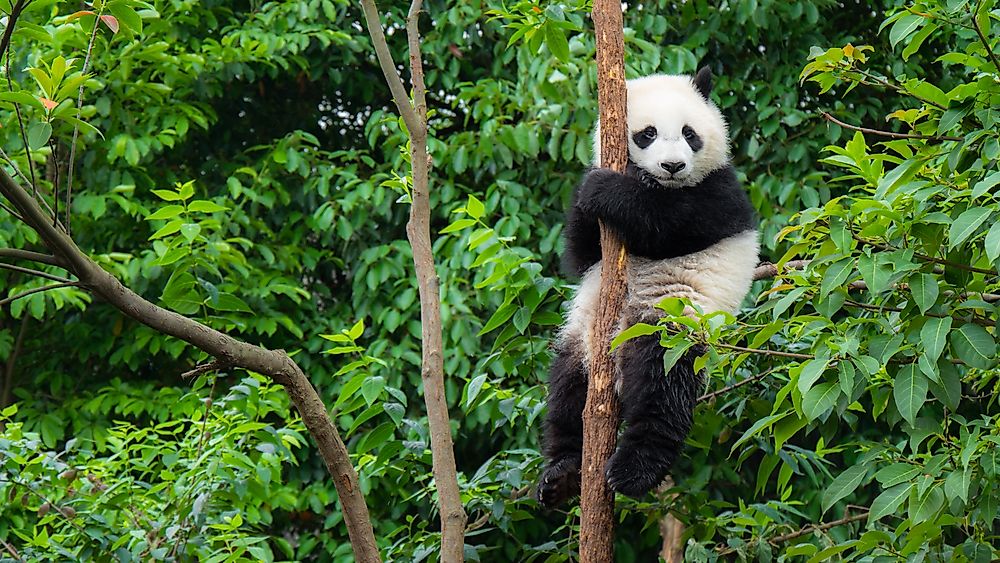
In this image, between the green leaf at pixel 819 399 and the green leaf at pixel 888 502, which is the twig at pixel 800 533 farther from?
the green leaf at pixel 819 399

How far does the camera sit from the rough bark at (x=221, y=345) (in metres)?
2.09

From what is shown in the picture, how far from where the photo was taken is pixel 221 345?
2.34 metres

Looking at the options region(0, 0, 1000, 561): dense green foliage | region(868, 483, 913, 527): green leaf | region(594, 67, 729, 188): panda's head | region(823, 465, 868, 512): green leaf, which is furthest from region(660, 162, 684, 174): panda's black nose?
region(868, 483, 913, 527): green leaf

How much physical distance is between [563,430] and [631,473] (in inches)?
16.9

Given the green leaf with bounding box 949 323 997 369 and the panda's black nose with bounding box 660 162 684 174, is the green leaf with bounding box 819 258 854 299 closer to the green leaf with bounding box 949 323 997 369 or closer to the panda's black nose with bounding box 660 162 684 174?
the green leaf with bounding box 949 323 997 369

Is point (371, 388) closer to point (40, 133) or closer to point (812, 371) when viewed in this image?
point (40, 133)

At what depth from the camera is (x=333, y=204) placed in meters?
5.60

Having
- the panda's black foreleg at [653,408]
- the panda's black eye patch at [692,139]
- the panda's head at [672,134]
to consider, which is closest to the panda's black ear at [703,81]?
the panda's head at [672,134]

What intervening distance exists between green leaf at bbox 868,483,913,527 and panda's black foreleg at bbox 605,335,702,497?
2.44 ft

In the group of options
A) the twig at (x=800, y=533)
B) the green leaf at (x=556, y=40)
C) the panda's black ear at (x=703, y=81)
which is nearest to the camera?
the green leaf at (x=556, y=40)

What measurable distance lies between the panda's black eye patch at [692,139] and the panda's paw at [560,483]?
1097mm

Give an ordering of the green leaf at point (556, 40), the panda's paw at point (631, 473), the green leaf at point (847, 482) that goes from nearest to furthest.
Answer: the green leaf at point (847, 482), the panda's paw at point (631, 473), the green leaf at point (556, 40)

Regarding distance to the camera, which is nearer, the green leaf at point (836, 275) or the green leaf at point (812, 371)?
the green leaf at point (812, 371)

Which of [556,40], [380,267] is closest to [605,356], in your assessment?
[556,40]
